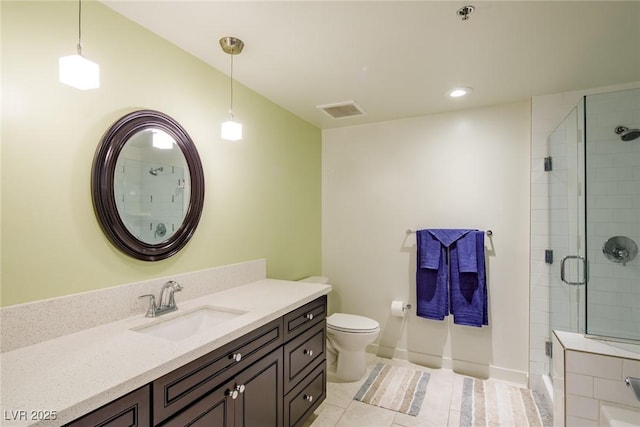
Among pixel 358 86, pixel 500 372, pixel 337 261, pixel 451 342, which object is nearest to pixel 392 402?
pixel 451 342

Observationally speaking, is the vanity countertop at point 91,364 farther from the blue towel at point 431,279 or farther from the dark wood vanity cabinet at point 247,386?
the blue towel at point 431,279

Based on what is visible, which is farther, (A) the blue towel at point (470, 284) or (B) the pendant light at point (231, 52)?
(A) the blue towel at point (470, 284)

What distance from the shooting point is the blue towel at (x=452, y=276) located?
267 cm

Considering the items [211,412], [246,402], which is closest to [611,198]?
[246,402]

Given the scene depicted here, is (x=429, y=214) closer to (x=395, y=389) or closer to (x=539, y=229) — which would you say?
(x=539, y=229)

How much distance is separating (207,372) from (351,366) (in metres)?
1.72

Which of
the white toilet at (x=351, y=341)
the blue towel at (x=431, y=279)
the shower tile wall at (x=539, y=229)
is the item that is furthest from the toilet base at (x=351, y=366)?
the shower tile wall at (x=539, y=229)

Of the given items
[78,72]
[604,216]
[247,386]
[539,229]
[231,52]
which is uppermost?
[231,52]

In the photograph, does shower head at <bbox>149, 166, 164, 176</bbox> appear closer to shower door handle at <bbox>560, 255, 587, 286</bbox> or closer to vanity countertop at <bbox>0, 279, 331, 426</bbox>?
vanity countertop at <bbox>0, 279, 331, 426</bbox>

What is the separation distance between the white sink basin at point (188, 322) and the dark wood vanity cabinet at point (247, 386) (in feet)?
0.85

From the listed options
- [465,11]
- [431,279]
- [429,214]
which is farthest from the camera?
[429,214]

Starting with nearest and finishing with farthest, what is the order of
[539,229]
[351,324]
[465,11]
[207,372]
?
[207,372], [465,11], [539,229], [351,324]

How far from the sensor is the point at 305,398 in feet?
6.47

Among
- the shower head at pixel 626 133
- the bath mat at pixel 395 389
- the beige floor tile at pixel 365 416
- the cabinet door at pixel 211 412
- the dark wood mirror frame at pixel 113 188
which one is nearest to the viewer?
the cabinet door at pixel 211 412
